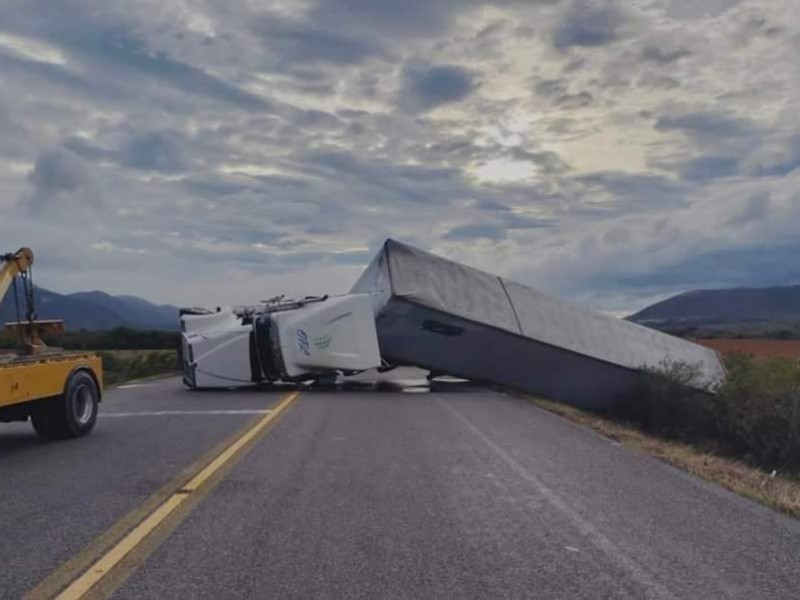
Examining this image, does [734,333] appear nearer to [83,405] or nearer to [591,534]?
[83,405]

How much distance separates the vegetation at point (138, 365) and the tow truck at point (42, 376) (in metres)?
19.4

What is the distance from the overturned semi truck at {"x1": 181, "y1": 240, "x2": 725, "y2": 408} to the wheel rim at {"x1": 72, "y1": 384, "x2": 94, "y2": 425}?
867cm

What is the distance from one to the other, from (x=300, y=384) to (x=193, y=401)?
472cm

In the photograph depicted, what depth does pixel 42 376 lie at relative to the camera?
1149 cm

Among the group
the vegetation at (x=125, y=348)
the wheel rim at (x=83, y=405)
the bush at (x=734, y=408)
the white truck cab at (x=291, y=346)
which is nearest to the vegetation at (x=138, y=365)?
the vegetation at (x=125, y=348)

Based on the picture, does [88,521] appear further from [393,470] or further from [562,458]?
[562,458]

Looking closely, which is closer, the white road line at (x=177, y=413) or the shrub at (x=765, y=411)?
the white road line at (x=177, y=413)

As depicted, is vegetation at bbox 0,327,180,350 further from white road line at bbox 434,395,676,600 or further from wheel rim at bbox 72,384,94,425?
white road line at bbox 434,395,676,600

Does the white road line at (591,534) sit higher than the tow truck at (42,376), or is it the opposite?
the tow truck at (42,376)

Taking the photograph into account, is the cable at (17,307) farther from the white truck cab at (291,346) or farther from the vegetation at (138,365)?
the vegetation at (138,365)

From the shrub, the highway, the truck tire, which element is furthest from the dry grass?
the truck tire

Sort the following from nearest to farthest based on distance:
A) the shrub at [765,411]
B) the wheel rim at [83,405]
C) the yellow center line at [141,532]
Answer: the yellow center line at [141,532]
the wheel rim at [83,405]
the shrub at [765,411]

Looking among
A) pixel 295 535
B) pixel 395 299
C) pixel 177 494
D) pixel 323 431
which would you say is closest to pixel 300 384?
pixel 395 299

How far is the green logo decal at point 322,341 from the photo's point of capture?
21.7 meters
